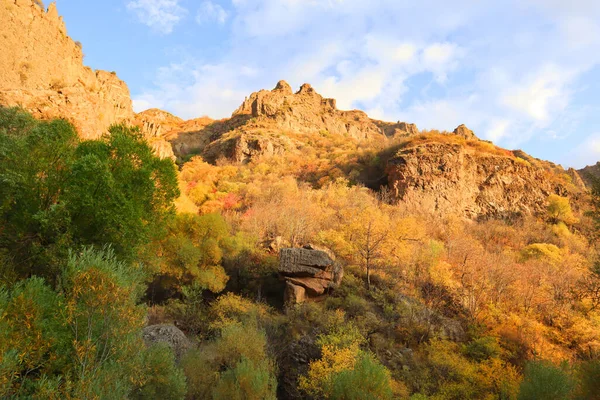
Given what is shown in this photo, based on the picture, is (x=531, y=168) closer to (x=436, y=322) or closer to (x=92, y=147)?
(x=436, y=322)

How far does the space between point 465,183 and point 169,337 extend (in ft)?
115

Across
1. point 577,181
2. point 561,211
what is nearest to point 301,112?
point 561,211

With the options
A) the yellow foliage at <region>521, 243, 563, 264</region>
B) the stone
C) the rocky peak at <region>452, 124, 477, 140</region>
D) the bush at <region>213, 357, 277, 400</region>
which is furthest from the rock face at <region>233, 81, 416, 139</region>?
the bush at <region>213, 357, 277, 400</region>

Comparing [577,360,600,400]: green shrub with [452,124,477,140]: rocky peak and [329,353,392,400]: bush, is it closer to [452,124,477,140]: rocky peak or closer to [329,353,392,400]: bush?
[329,353,392,400]: bush

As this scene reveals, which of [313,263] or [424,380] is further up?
[313,263]

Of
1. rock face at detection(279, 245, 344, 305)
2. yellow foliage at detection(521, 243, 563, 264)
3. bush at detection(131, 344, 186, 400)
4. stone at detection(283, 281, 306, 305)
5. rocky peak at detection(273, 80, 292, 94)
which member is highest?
rocky peak at detection(273, 80, 292, 94)

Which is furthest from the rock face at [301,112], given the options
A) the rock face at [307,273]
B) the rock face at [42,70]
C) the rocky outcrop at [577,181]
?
the rock face at [307,273]

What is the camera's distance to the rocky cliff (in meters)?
37.2

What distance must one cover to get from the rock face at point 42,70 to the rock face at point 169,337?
14108 millimetres

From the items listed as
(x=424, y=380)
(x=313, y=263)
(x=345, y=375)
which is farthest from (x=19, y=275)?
(x=424, y=380)

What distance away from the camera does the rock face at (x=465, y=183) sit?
37.2 meters

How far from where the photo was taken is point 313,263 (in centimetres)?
2156

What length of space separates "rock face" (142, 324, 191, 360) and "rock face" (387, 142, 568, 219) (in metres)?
26.9

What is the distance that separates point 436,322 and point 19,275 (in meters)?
20.0
